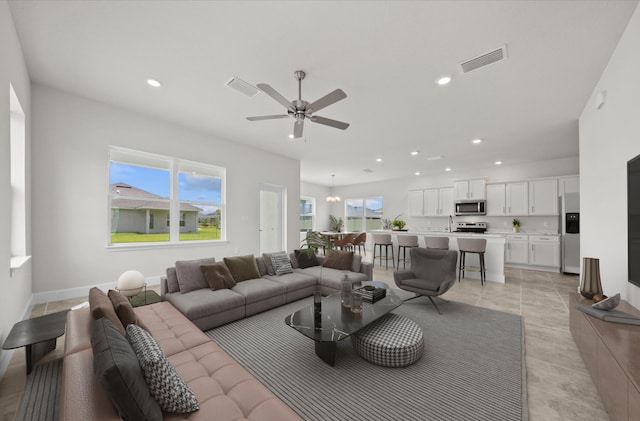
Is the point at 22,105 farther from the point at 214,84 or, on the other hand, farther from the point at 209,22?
the point at 209,22

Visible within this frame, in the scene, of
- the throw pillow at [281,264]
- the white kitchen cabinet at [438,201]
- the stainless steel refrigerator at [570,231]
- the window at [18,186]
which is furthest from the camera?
the white kitchen cabinet at [438,201]

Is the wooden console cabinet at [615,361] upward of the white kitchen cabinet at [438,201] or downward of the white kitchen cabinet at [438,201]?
downward

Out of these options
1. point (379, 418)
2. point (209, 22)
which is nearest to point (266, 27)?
point (209, 22)

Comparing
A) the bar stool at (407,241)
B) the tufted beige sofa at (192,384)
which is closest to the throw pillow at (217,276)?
the tufted beige sofa at (192,384)

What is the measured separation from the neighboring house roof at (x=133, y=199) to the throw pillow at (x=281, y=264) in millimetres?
2476

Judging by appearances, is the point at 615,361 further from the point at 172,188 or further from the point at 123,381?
the point at 172,188

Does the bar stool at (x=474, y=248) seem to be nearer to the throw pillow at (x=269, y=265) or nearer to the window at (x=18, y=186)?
the throw pillow at (x=269, y=265)

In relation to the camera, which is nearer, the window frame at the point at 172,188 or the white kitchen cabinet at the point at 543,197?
the window frame at the point at 172,188

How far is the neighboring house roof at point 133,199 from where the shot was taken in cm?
424

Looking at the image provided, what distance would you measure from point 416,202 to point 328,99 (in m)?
7.25

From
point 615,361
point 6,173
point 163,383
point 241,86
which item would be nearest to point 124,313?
point 163,383

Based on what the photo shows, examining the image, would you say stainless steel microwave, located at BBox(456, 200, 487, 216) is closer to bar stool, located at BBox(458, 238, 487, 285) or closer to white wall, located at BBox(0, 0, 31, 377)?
bar stool, located at BBox(458, 238, 487, 285)

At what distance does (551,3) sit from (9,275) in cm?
529

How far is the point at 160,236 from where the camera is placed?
4746mm
